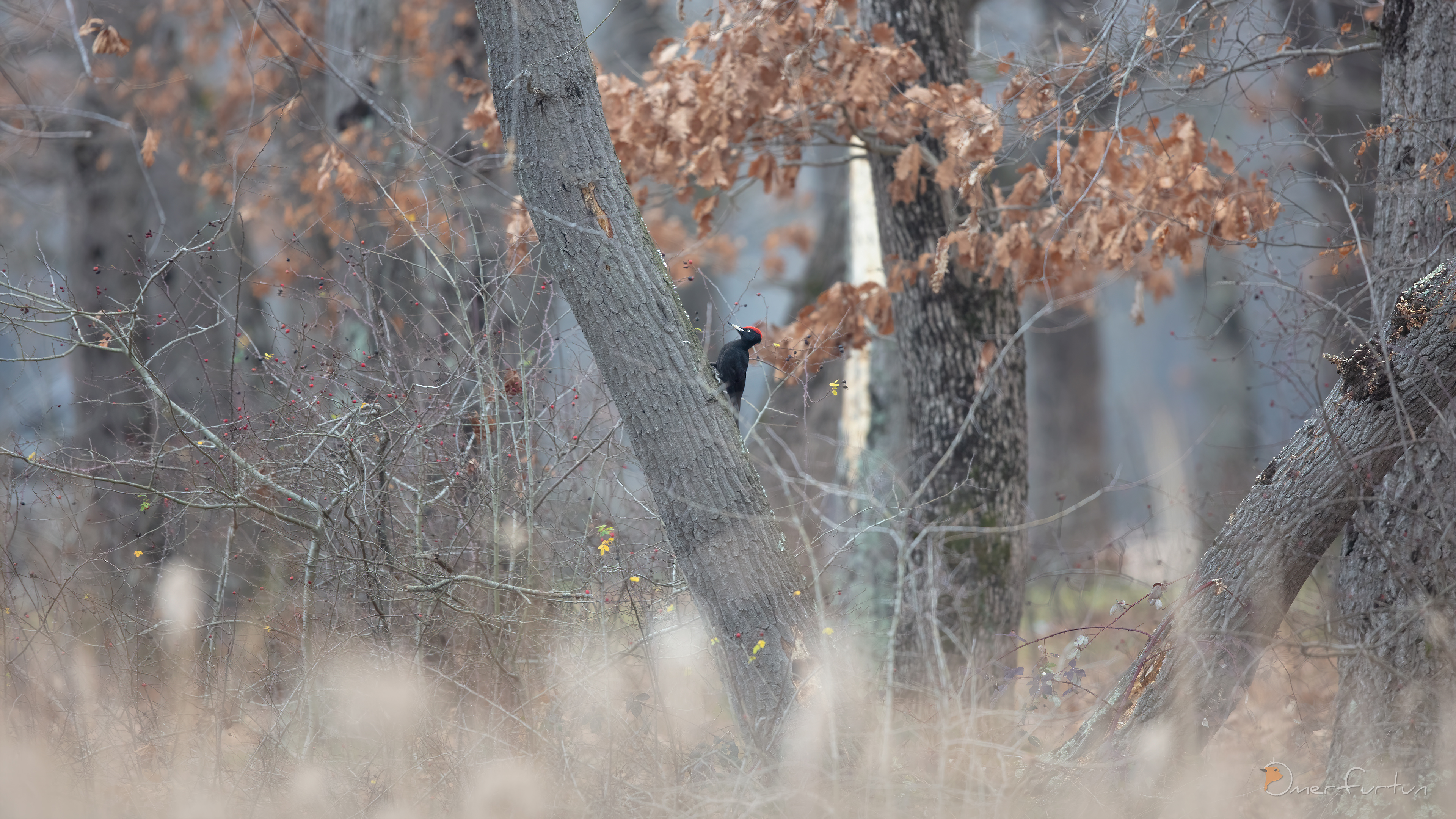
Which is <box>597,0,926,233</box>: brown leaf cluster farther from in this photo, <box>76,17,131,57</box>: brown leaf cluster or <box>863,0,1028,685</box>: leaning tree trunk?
<box>76,17,131,57</box>: brown leaf cluster

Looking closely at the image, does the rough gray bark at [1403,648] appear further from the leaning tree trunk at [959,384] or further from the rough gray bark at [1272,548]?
the leaning tree trunk at [959,384]

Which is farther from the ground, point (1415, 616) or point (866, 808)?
point (1415, 616)

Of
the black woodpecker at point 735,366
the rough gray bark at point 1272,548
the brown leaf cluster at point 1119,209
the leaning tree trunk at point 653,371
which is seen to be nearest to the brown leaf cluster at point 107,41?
the leaning tree trunk at point 653,371

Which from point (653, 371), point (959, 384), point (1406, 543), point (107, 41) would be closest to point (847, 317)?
point (959, 384)

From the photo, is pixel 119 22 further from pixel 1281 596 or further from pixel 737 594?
pixel 1281 596

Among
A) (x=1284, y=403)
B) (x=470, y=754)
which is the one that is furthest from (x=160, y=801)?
(x=1284, y=403)

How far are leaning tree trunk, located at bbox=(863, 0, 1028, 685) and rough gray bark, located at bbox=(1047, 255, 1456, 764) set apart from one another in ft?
6.31

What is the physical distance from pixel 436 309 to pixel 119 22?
764 cm

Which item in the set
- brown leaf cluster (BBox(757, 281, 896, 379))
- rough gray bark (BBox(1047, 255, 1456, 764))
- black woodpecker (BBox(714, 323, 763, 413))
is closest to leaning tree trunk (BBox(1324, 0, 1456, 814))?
rough gray bark (BBox(1047, 255, 1456, 764))

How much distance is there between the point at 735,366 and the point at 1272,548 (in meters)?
2.66

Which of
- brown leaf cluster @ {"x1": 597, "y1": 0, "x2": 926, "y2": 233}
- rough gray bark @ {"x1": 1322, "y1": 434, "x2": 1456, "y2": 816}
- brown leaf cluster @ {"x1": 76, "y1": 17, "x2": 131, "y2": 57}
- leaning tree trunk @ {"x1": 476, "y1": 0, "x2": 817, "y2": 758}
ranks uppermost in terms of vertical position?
brown leaf cluster @ {"x1": 76, "y1": 17, "x2": 131, "y2": 57}

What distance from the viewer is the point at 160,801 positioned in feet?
13.2

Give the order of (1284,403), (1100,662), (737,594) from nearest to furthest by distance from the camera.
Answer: (737,594) → (1100,662) → (1284,403)

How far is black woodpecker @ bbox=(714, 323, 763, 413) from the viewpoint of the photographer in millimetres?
5336
